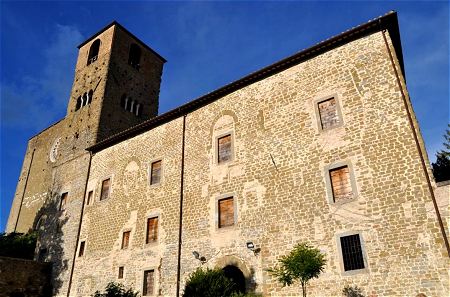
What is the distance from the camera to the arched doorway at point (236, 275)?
13.2m

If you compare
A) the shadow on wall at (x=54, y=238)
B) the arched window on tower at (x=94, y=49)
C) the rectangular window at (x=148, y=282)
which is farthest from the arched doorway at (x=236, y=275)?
the arched window on tower at (x=94, y=49)

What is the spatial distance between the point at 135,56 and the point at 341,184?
76.0 ft

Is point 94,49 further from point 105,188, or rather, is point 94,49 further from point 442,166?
point 442,166

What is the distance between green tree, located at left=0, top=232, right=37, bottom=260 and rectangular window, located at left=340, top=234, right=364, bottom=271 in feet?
72.7

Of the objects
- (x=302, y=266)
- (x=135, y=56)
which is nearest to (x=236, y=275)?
(x=302, y=266)

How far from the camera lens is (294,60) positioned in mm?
15047

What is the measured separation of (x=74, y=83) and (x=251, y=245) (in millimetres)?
22080

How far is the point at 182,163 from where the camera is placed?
56.2ft

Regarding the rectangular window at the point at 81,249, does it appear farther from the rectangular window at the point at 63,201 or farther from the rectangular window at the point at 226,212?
the rectangular window at the point at 226,212

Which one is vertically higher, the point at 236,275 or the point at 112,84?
the point at 112,84

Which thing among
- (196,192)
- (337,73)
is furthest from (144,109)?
(337,73)

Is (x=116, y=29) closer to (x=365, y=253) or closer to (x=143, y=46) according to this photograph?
(x=143, y=46)

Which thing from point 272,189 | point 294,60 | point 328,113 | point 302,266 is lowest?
point 302,266

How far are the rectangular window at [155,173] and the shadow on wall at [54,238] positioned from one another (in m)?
7.22
